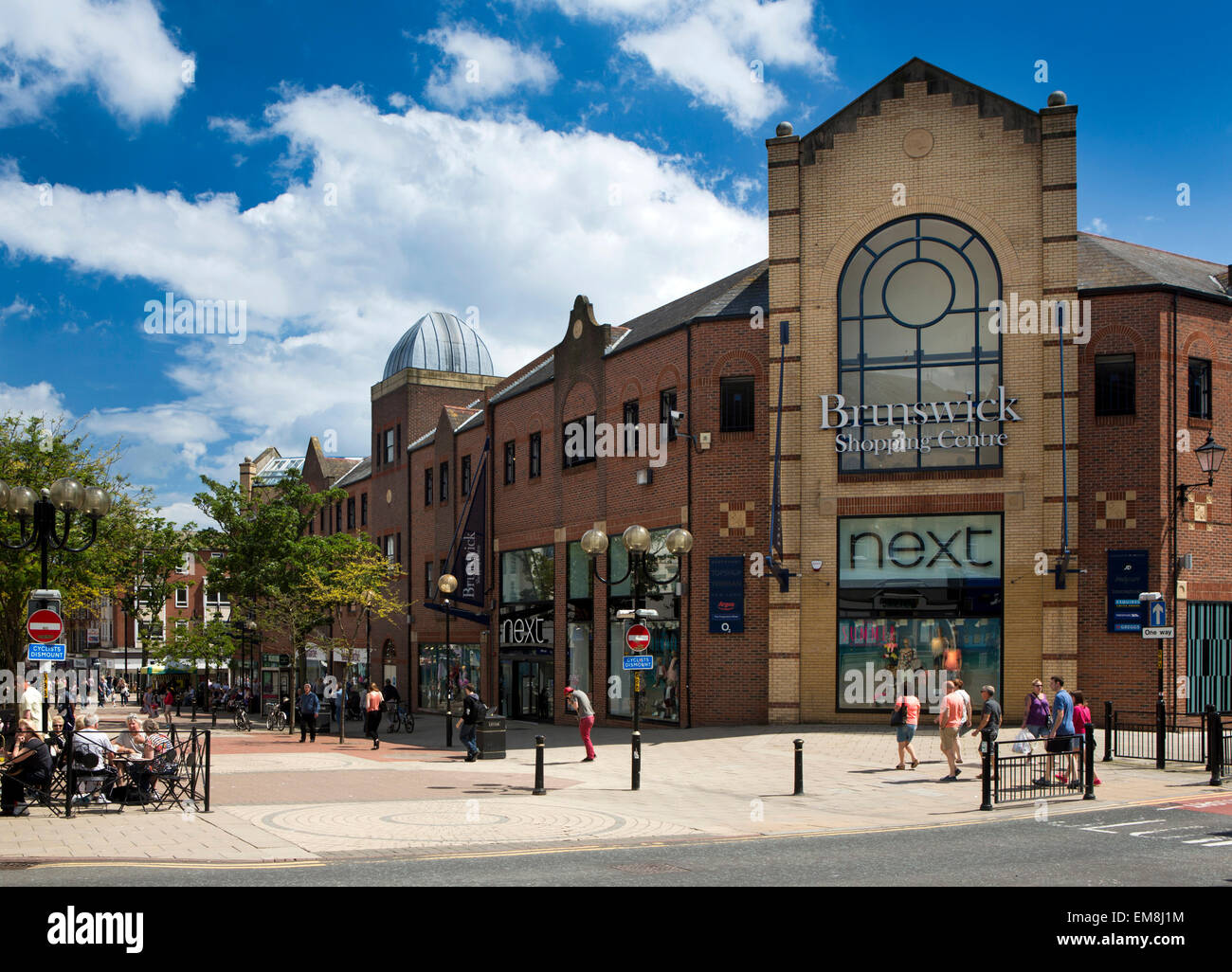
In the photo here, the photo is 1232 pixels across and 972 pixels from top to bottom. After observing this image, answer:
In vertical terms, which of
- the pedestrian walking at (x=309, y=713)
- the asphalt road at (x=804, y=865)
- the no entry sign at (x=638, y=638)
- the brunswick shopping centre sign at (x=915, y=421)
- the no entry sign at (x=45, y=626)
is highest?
the brunswick shopping centre sign at (x=915, y=421)

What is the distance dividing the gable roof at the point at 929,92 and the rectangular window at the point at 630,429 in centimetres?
824

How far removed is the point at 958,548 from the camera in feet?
89.8

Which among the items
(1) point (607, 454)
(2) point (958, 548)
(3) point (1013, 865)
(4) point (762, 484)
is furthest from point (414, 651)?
(3) point (1013, 865)

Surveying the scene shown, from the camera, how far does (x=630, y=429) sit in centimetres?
3303

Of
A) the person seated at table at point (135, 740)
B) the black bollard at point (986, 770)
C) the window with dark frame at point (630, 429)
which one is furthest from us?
the window with dark frame at point (630, 429)

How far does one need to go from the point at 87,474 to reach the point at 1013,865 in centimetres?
2770

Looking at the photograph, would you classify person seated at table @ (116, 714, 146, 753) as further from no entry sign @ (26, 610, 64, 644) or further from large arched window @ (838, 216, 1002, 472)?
large arched window @ (838, 216, 1002, 472)

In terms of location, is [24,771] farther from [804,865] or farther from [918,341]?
[918,341]

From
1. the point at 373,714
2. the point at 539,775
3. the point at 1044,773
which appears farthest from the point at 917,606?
the point at 373,714

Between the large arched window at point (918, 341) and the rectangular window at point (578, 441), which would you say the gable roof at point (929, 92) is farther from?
the rectangular window at point (578, 441)

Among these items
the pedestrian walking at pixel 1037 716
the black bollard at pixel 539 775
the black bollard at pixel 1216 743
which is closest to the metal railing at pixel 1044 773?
the pedestrian walking at pixel 1037 716

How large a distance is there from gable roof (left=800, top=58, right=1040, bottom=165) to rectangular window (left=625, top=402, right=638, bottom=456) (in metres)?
8.24

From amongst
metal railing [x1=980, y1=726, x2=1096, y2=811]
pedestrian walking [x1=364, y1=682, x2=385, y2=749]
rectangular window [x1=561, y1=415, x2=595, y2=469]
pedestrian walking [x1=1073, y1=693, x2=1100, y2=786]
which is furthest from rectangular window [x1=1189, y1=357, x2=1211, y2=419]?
pedestrian walking [x1=364, y1=682, x2=385, y2=749]

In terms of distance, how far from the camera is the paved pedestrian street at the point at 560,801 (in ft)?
43.9
